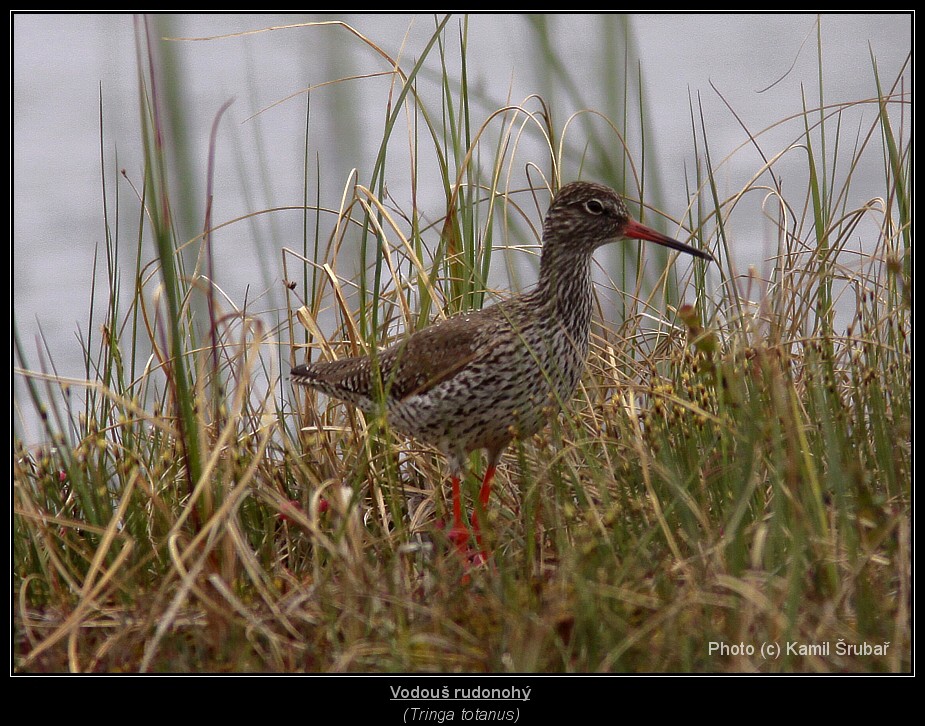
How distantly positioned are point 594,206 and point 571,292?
1.54 feet

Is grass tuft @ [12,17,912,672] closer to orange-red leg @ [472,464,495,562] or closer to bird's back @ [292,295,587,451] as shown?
orange-red leg @ [472,464,495,562]

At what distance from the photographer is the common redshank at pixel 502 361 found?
209 inches

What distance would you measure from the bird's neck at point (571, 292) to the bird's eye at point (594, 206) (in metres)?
0.25

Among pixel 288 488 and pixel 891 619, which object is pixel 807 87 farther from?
pixel 891 619

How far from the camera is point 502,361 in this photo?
17.4 feet

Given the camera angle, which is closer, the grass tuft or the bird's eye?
the grass tuft

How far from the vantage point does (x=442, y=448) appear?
5535 millimetres

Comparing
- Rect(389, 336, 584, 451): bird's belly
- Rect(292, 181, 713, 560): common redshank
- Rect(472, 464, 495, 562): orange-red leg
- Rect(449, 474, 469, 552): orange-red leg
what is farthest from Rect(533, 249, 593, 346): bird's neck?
Rect(449, 474, 469, 552): orange-red leg

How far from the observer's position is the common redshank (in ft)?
17.4

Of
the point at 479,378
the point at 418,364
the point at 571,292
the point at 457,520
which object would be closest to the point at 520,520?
the point at 457,520

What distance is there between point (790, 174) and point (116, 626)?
34.6ft

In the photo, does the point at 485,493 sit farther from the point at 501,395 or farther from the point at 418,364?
the point at 418,364

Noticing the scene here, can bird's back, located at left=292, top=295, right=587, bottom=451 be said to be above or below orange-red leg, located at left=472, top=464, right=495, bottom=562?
above

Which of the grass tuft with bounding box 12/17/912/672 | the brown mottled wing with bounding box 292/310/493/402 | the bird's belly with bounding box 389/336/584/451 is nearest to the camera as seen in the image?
the grass tuft with bounding box 12/17/912/672
